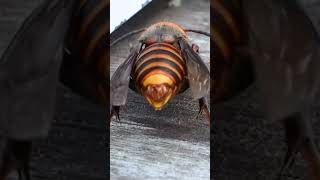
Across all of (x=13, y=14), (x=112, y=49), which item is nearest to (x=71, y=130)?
(x=13, y=14)

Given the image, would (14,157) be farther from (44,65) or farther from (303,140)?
(303,140)

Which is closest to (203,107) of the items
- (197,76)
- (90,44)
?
(197,76)

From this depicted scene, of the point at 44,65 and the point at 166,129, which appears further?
the point at 166,129

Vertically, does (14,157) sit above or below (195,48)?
below

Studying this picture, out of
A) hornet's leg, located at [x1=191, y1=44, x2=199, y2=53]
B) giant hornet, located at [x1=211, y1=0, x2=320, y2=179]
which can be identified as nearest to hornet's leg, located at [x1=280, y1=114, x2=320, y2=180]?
giant hornet, located at [x1=211, y1=0, x2=320, y2=179]

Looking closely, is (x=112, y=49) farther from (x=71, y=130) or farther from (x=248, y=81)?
(x=71, y=130)

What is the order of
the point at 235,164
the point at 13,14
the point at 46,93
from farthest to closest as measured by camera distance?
the point at 13,14 → the point at 235,164 → the point at 46,93
